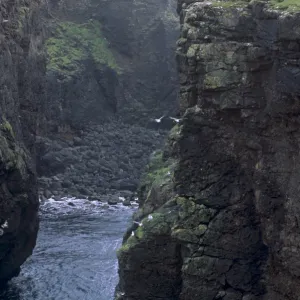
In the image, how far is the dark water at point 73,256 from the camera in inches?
1935

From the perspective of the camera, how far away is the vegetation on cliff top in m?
95.2

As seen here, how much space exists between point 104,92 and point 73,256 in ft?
147

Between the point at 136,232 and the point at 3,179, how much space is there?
1652cm

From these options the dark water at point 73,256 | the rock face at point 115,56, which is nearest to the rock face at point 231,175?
the dark water at point 73,256

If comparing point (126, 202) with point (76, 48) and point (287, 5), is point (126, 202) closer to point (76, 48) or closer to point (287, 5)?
point (76, 48)

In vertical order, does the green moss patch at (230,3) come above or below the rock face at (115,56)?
above

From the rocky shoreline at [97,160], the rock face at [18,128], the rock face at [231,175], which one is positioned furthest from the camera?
the rocky shoreline at [97,160]

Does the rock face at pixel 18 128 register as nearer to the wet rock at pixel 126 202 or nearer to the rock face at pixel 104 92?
the wet rock at pixel 126 202

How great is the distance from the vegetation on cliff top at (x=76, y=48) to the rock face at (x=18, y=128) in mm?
34801

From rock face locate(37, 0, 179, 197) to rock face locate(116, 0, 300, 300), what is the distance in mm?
47978

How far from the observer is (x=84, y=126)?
93.9 m

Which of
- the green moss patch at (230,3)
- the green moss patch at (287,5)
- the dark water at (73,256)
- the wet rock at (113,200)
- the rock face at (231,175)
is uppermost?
the green moss patch at (287,5)

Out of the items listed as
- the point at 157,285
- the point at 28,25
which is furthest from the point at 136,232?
the point at 28,25

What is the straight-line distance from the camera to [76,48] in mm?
101125
